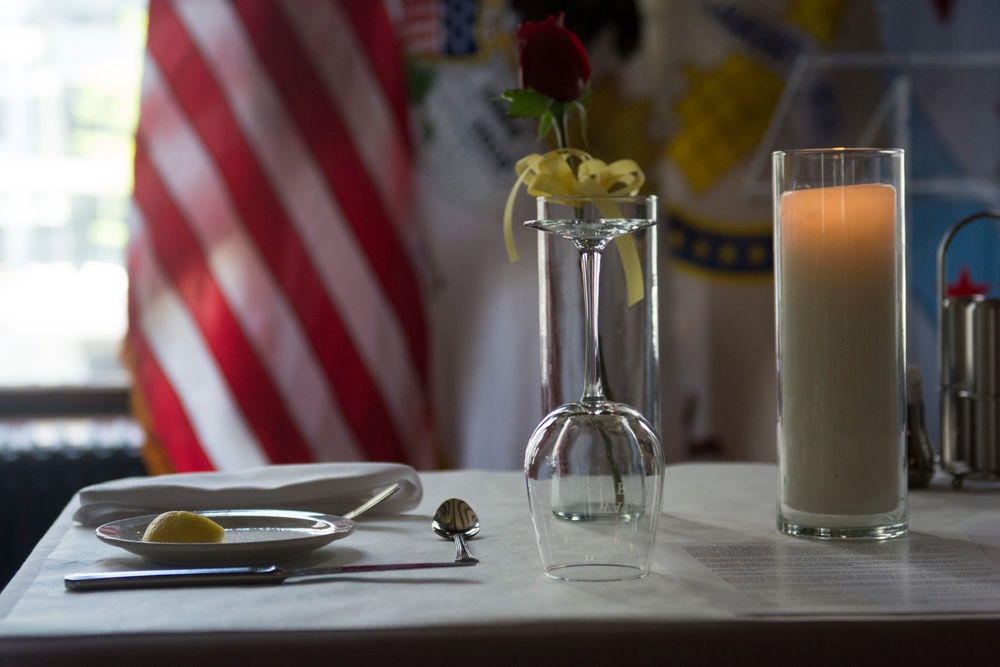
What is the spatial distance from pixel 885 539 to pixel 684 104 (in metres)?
1.62

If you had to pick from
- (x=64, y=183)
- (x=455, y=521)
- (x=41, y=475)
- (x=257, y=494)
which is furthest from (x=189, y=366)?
(x=455, y=521)

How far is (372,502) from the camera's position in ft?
2.85

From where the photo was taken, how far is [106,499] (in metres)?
0.85

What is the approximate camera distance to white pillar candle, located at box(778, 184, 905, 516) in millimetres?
757

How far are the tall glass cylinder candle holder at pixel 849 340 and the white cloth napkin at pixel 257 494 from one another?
342mm

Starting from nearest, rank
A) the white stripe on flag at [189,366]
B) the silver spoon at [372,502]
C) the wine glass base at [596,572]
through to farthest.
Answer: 1. the wine glass base at [596,572]
2. the silver spoon at [372,502]
3. the white stripe on flag at [189,366]

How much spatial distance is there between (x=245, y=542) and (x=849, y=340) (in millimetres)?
441

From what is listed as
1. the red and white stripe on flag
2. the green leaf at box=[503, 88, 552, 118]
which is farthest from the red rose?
the red and white stripe on flag

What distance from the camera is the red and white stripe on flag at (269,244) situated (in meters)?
2.10

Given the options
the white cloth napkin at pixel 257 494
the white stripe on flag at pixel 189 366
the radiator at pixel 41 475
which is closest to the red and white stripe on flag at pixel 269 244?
the white stripe on flag at pixel 189 366

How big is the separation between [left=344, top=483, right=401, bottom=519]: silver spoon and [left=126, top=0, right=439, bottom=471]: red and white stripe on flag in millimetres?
1229

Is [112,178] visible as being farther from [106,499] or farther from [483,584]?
[483,584]

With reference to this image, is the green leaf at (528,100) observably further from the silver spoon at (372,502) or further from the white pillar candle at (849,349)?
the silver spoon at (372,502)

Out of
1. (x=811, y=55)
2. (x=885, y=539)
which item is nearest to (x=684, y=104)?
(x=811, y=55)
